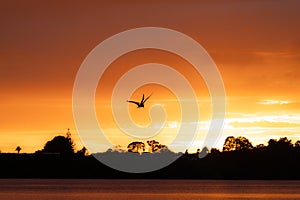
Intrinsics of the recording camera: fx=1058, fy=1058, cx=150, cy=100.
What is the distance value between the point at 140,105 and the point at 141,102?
2.68 feet

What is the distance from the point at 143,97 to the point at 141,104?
132 centimetres

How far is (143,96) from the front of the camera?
17838 cm

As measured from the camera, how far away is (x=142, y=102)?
178375 millimetres

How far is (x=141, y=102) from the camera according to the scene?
178250 millimetres

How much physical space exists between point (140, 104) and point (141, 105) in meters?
0.55

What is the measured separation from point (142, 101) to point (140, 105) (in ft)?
3.47

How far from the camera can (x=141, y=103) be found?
7013 inches

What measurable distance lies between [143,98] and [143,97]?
301mm

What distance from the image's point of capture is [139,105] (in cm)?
17812

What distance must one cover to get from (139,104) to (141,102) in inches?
57.5

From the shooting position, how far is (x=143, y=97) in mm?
178500

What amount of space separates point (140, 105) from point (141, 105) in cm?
30

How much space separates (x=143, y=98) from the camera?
17875 cm

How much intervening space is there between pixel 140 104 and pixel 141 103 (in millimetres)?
347
